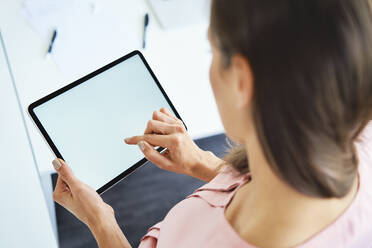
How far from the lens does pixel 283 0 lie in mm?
365

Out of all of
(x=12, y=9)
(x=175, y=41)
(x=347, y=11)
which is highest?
(x=12, y=9)

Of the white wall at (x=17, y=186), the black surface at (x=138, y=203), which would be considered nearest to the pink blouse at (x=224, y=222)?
the white wall at (x=17, y=186)

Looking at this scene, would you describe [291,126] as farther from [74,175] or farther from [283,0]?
[74,175]

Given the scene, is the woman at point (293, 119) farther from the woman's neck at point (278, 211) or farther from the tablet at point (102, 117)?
the tablet at point (102, 117)

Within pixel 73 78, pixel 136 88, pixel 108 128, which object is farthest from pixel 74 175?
pixel 73 78

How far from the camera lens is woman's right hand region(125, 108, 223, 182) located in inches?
30.1

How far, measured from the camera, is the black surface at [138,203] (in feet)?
4.58

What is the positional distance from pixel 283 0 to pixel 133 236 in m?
1.21

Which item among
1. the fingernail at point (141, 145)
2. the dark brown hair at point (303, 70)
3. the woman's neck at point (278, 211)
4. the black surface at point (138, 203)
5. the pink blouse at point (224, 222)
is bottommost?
the black surface at point (138, 203)

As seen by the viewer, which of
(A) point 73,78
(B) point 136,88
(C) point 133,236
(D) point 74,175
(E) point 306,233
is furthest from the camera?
(C) point 133,236

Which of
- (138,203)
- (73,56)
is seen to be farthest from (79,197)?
(138,203)

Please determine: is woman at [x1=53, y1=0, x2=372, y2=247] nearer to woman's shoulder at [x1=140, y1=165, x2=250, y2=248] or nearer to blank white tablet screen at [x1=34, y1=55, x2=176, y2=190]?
woman's shoulder at [x1=140, y1=165, x2=250, y2=248]

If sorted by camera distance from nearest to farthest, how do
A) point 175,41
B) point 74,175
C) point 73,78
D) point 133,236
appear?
point 74,175
point 73,78
point 175,41
point 133,236

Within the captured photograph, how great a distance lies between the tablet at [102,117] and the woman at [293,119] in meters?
0.24
